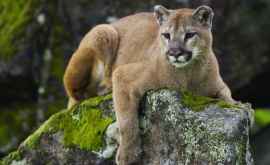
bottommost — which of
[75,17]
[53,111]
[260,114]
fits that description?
[260,114]

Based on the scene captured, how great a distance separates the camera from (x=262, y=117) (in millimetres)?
17453

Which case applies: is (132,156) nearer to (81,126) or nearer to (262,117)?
(81,126)

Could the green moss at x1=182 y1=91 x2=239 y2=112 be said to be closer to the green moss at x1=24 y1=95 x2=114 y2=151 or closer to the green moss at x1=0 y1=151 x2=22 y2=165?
the green moss at x1=24 y1=95 x2=114 y2=151

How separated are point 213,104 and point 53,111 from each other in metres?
5.82

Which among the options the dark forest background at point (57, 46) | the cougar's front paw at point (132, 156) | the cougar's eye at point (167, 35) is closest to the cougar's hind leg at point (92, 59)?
the cougar's eye at point (167, 35)

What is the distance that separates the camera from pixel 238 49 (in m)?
14.9

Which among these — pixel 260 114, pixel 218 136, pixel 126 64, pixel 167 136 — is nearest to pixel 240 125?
pixel 218 136

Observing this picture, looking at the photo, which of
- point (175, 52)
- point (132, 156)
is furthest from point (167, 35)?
point (132, 156)

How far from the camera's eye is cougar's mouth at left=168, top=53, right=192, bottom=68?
9.37m

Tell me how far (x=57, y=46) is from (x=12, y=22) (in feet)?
3.17

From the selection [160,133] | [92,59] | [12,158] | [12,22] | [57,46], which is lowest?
[57,46]

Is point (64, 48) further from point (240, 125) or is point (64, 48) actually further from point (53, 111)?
point (240, 125)

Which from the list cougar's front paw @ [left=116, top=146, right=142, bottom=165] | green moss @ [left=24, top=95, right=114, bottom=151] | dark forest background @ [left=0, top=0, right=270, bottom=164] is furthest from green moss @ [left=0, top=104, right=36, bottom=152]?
cougar's front paw @ [left=116, top=146, right=142, bottom=165]

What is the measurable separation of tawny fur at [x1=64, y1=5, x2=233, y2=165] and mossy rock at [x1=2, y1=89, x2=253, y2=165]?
0.19 meters
